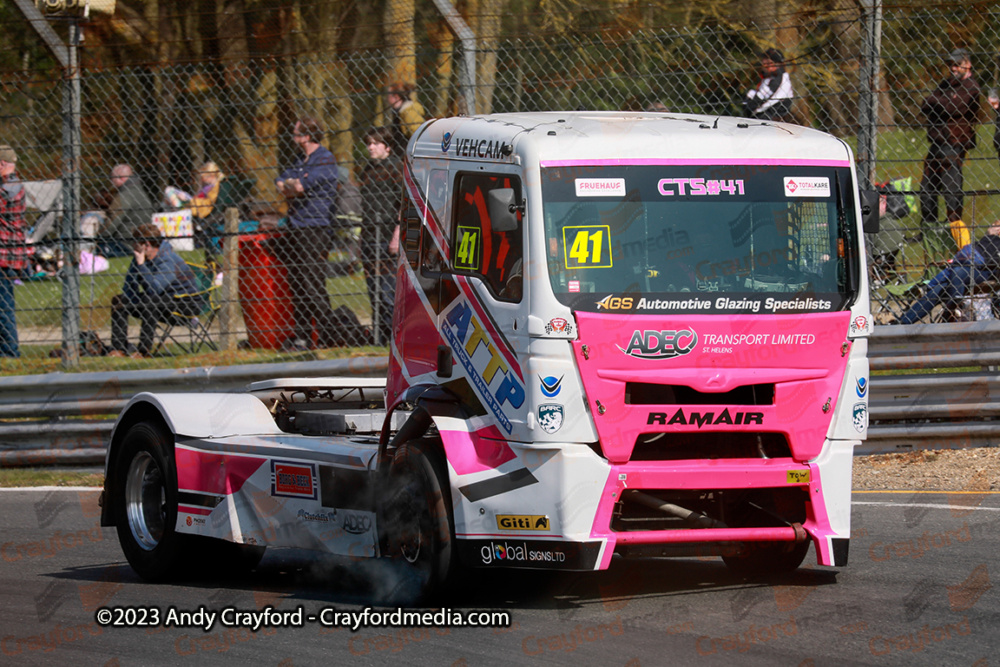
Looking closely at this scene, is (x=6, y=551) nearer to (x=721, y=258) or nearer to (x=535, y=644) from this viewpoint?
(x=535, y=644)

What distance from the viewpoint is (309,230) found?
12.5 m

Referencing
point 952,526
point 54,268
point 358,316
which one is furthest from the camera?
point 54,268

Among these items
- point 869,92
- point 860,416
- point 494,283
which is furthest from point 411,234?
point 869,92

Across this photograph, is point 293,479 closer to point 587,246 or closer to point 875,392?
point 587,246

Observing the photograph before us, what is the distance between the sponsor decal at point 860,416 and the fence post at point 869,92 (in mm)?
4483

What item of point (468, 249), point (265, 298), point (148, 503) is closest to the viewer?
point (468, 249)

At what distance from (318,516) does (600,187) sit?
2.41m

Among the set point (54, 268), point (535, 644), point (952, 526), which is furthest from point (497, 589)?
point (54, 268)

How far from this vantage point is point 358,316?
1228 centimetres

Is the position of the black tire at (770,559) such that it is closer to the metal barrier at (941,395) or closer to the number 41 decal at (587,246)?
the number 41 decal at (587,246)

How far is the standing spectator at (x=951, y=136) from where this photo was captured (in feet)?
36.5

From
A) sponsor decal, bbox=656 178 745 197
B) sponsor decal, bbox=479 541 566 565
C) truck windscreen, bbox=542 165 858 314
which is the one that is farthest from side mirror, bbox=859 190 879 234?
sponsor decal, bbox=479 541 566 565

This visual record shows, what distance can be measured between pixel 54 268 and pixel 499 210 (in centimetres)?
775

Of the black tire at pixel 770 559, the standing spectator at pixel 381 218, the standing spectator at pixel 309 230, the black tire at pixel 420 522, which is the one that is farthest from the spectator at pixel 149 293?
the black tire at pixel 770 559
